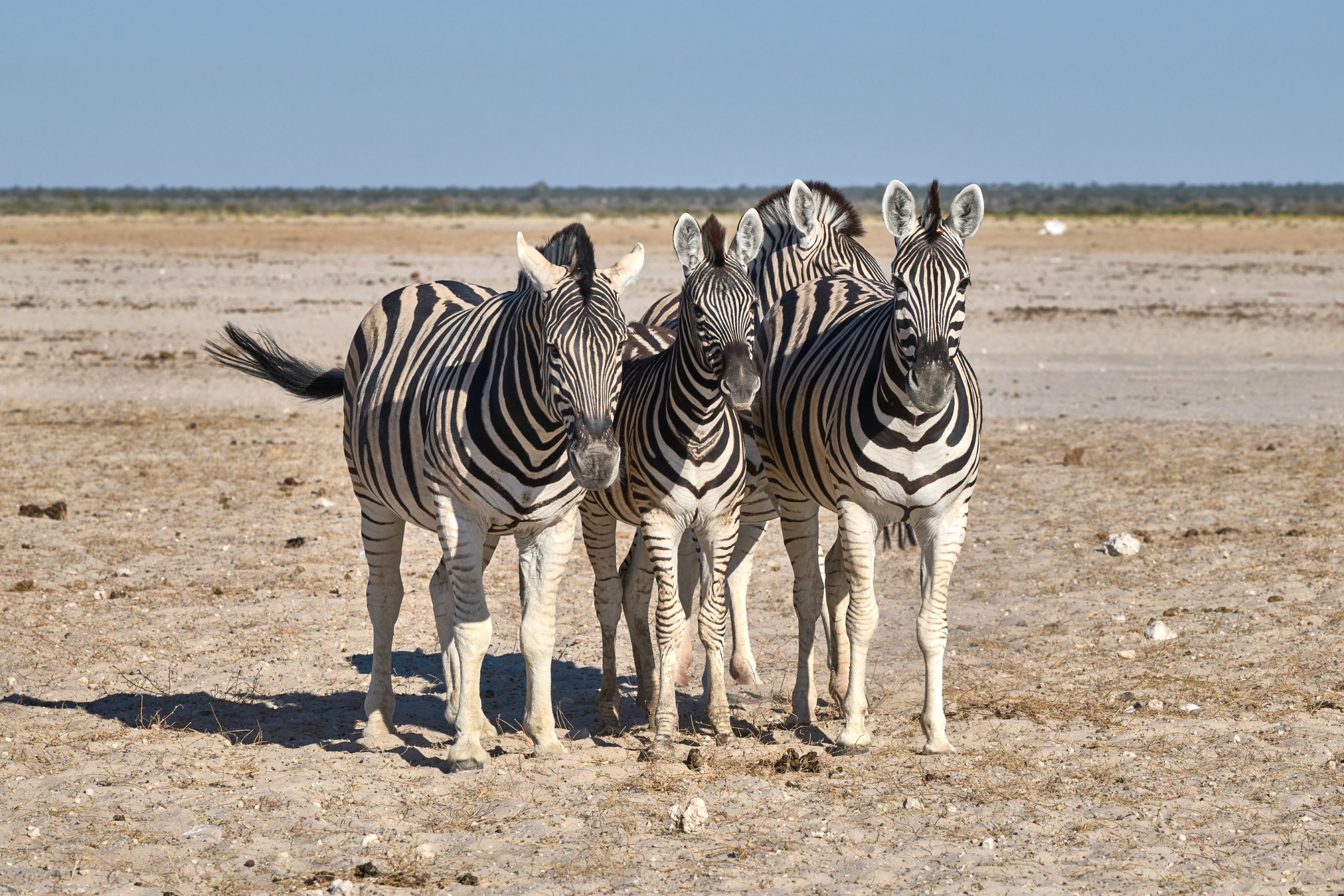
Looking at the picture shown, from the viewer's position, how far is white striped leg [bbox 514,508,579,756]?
5.62m

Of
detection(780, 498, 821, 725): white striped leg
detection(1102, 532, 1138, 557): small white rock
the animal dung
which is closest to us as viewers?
detection(780, 498, 821, 725): white striped leg

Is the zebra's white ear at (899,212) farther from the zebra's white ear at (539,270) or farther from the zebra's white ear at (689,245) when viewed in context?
the zebra's white ear at (539,270)

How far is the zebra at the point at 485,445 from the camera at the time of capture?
5098 mm

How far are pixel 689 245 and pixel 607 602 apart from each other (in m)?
1.81

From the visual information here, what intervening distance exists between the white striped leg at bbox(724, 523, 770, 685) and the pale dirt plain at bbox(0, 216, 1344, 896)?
110mm

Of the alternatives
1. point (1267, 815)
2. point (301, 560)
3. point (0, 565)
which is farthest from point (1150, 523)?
point (0, 565)

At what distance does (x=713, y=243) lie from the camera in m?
5.50

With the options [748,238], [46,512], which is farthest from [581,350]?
[46,512]

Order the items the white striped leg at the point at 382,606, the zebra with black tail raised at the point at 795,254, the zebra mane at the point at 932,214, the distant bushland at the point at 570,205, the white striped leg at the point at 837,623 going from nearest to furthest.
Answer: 1. the zebra mane at the point at 932,214
2. the white striped leg at the point at 382,606
3. the white striped leg at the point at 837,623
4. the zebra with black tail raised at the point at 795,254
5. the distant bushland at the point at 570,205

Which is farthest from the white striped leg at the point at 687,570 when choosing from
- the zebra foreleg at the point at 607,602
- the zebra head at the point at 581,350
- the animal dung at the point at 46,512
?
the animal dung at the point at 46,512

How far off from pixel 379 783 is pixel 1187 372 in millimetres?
14455

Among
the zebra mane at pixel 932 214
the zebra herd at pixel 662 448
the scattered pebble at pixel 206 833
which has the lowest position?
the scattered pebble at pixel 206 833

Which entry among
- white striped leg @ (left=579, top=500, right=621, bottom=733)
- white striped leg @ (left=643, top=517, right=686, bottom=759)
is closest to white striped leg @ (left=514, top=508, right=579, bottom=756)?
white striped leg @ (left=643, top=517, right=686, bottom=759)

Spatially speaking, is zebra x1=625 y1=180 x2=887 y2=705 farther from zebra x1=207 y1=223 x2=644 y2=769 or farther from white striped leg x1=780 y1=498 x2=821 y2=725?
zebra x1=207 y1=223 x2=644 y2=769
